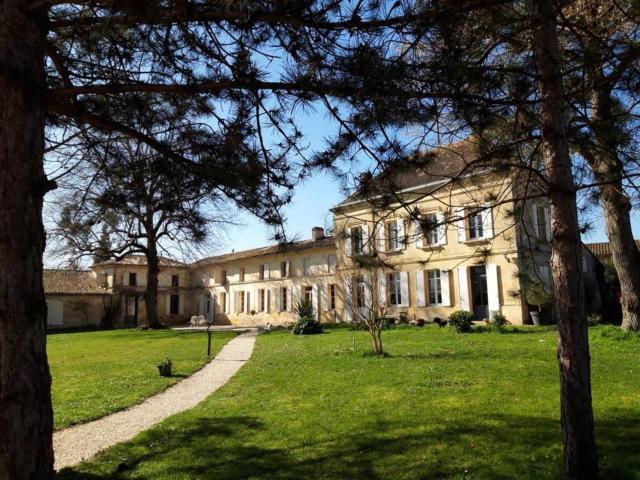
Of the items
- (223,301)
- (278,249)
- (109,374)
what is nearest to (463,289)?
(109,374)

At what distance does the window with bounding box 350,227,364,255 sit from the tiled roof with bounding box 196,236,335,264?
26 cm

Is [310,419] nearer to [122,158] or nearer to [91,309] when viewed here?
[122,158]

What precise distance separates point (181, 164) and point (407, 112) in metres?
2.33

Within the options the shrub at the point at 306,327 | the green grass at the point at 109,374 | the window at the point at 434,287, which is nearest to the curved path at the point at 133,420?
the green grass at the point at 109,374

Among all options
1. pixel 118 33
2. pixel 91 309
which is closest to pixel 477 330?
pixel 118 33

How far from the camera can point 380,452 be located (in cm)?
514

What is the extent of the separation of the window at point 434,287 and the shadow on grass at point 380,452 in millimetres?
16414

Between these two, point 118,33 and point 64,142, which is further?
point 64,142

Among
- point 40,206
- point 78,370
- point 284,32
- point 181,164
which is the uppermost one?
point 284,32

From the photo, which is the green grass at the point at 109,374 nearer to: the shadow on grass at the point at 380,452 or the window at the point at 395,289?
the shadow on grass at the point at 380,452

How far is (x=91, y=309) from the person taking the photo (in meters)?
38.3

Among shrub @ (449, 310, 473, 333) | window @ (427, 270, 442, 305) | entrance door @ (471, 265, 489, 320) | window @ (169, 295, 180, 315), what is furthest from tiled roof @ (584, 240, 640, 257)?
window @ (169, 295, 180, 315)

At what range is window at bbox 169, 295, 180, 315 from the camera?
137ft

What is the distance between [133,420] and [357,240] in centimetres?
485
